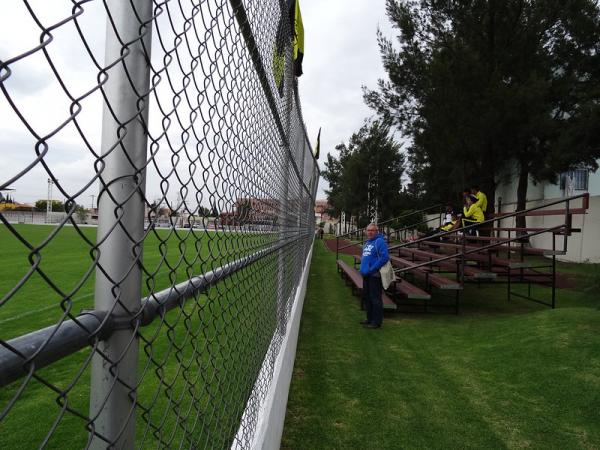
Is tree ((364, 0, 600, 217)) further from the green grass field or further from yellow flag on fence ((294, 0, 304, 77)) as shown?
the green grass field

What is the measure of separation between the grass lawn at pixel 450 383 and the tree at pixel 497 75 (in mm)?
7930

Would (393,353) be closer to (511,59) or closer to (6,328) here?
(6,328)

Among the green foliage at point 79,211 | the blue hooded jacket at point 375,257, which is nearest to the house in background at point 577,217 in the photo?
the blue hooded jacket at point 375,257

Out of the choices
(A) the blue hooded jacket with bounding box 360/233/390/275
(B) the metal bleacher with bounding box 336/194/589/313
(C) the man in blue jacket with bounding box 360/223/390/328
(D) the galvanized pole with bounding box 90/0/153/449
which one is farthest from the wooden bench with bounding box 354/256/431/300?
(D) the galvanized pole with bounding box 90/0/153/449

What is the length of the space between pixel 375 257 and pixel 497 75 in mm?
10069

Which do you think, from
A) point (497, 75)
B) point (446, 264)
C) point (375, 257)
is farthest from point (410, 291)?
point (497, 75)

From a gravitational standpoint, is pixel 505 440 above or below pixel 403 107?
below

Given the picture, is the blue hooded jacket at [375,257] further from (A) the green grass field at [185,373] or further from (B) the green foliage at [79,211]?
(B) the green foliage at [79,211]

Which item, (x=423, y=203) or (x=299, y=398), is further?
(x=423, y=203)

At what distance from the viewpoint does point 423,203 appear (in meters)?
28.7

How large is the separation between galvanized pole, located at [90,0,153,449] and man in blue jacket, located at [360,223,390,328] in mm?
6404

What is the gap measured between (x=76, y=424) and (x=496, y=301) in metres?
8.58

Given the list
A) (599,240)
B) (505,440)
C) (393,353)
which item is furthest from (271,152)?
(599,240)

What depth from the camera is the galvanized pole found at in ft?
2.93
